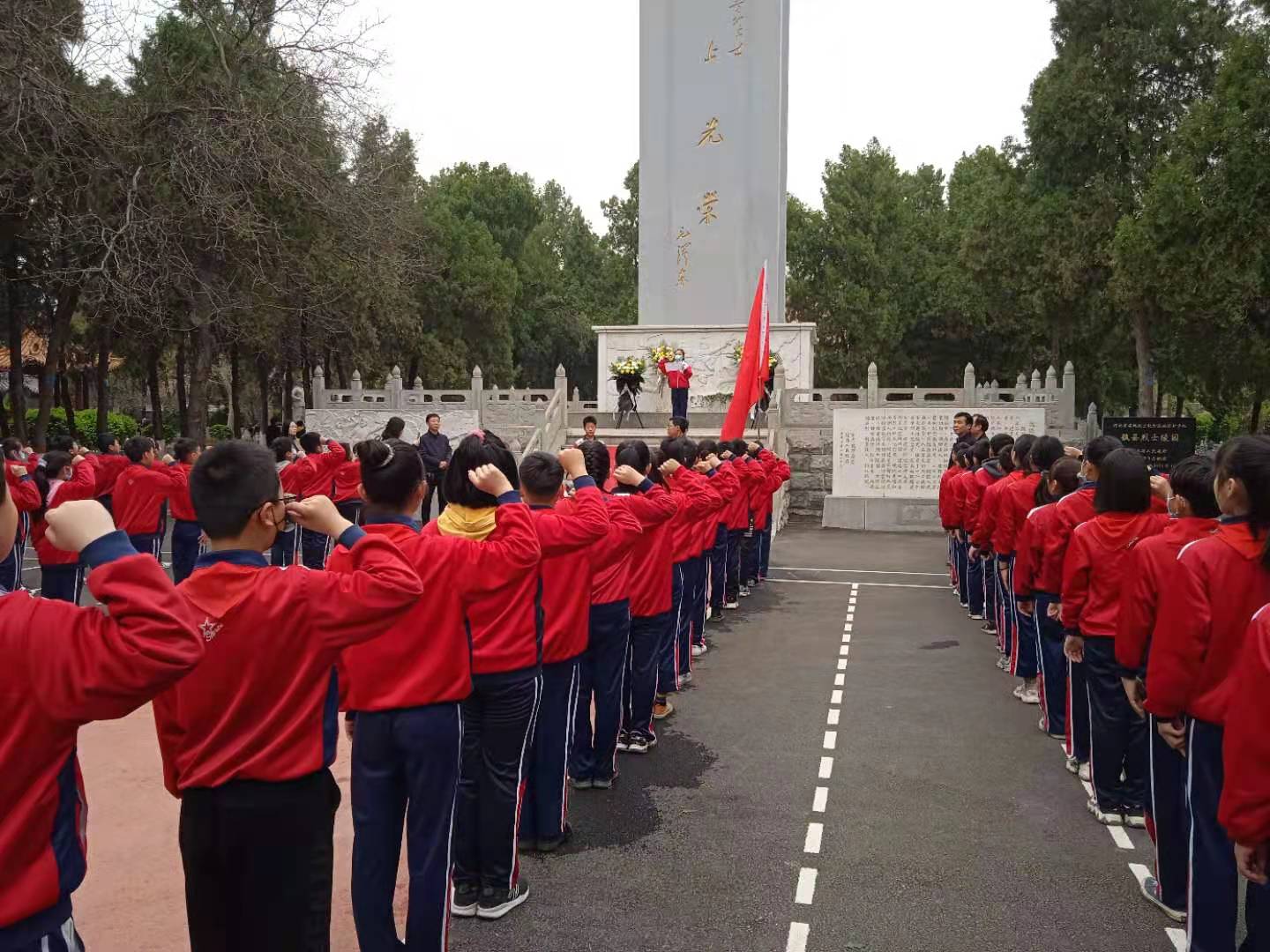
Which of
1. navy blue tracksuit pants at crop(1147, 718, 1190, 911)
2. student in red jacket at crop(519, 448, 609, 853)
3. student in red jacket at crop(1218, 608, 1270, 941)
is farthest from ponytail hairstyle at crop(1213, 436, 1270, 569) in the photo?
student in red jacket at crop(519, 448, 609, 853)

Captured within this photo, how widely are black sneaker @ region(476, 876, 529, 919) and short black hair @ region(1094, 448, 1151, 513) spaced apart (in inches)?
124

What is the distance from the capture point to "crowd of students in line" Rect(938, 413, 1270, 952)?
2514mm

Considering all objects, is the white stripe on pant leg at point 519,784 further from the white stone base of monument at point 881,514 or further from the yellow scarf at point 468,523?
the white stone base of monument at point 881,514

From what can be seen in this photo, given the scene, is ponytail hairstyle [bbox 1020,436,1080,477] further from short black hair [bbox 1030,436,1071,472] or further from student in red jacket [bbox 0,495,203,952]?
student in red jacket [bbox 0,495,203,952]

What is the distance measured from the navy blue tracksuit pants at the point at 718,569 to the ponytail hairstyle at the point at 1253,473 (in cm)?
615

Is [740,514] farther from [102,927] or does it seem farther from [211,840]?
[211,840]

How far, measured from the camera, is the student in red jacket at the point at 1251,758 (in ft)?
7.84

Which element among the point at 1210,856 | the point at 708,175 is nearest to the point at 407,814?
the point at 1210,856

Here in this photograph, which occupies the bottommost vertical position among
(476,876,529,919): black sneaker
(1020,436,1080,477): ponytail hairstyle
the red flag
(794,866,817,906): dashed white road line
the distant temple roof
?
(794,866,817,906): dashed white road line

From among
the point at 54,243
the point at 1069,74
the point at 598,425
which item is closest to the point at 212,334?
the point at 54,243

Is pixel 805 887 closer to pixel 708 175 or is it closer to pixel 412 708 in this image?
pixel 412 708

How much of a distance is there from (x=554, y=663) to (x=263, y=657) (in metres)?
2.04

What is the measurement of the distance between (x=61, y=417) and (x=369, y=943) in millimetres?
35420

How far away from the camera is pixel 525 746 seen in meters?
4.03
